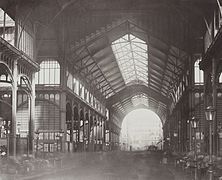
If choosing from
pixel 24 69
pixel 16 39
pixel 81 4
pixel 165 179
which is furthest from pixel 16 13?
pixel 165 179

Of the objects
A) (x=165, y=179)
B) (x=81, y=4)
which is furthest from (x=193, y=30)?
(x=165, y=179)

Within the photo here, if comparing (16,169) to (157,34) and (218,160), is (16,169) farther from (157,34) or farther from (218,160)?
(157,34)

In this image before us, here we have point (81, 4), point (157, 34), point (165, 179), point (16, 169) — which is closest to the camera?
point (165, 179)

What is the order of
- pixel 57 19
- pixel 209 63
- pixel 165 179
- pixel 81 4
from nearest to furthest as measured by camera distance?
pixel 165 179, pixel 209 63, pixel 81 4, pixel 57 19

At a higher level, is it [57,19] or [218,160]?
[57,19]

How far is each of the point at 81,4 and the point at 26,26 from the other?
632 cm

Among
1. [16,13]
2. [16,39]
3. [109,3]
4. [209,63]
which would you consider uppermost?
[109,3]

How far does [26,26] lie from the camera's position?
39.8 meters

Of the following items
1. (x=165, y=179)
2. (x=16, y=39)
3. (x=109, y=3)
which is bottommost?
(x=165, y=179)

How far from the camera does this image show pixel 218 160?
2586 cm

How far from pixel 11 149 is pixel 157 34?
905 inches

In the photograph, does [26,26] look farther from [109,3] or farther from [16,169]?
[16,169]

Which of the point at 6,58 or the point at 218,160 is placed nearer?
the point at 218,160

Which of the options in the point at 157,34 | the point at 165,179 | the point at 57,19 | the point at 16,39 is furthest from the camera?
the point at 157,34
